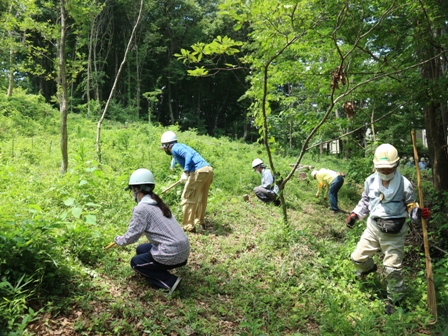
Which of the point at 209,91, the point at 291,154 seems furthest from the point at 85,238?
the point at 209,91

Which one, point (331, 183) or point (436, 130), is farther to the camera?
point (331, 183)

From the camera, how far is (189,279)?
13.8 feet

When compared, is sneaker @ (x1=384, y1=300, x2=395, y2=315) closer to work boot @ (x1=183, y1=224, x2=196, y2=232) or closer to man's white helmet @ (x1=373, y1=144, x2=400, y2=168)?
man's white helmet @ (x1=373, y1=144, x2=400, y2=168)

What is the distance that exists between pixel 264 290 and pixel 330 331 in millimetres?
969

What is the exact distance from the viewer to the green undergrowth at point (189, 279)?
3037 millimetres

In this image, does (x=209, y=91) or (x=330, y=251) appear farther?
(x=209, y=91)

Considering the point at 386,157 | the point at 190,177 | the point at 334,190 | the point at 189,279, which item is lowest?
the point at 189,279

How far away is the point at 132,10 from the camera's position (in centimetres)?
2283

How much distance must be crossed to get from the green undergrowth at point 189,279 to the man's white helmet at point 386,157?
168 centimetres

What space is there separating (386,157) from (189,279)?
3000mm

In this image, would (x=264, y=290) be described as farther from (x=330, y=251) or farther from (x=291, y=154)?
(x=291, y=154)

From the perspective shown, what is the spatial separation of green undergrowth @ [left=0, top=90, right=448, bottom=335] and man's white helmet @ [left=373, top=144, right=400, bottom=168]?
1683mm

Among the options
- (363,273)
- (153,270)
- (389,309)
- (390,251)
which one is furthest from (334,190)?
(153,270)

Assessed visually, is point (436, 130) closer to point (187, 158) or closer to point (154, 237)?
point (187, 158)
